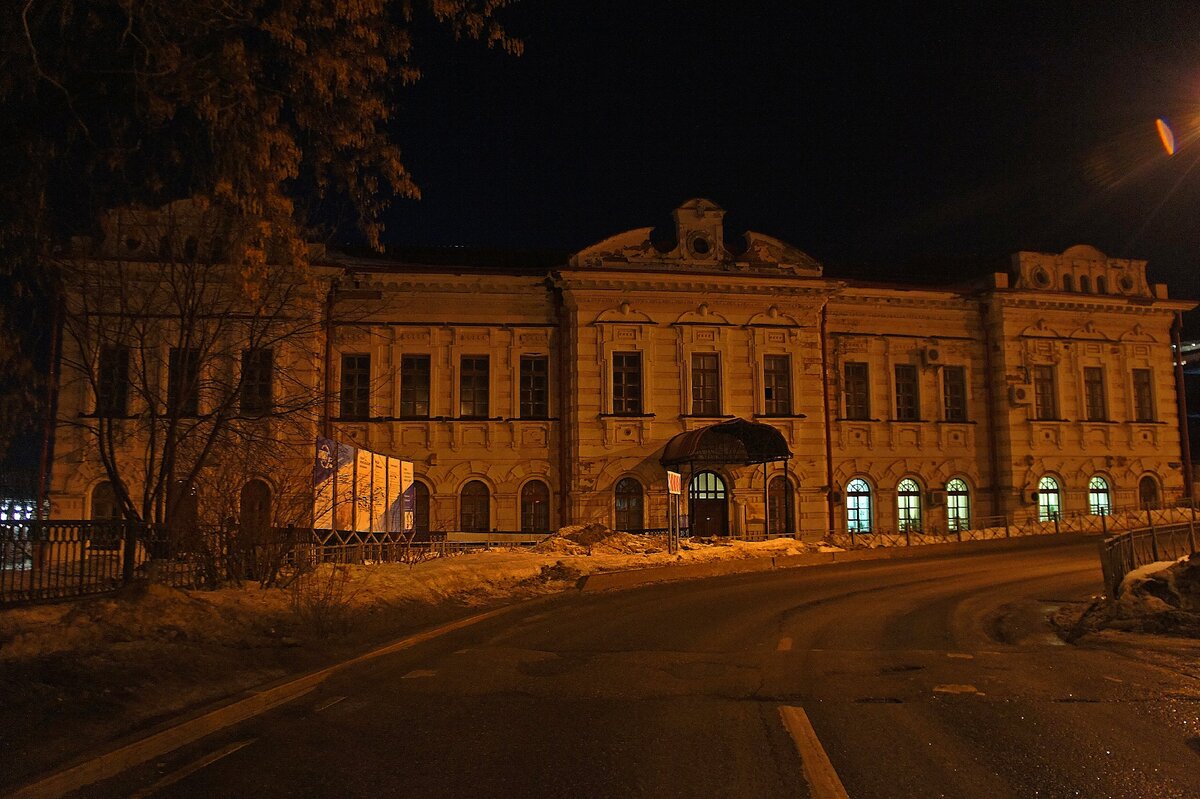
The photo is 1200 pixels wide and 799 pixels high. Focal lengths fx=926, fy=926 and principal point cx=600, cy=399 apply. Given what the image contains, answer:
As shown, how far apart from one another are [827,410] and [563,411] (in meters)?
9.26

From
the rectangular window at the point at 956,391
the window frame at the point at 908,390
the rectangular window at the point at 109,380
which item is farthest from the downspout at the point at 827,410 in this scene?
the rectangular window at the point at 109,380

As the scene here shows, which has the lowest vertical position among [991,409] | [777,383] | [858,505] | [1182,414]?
[858,505]

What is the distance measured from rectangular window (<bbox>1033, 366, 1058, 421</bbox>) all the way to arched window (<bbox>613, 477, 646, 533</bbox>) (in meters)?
15.9

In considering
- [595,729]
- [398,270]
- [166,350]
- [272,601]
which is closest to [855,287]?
[398,270]

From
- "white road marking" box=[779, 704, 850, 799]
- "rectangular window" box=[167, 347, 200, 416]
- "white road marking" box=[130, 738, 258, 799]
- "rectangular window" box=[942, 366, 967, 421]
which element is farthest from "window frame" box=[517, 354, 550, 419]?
"white road marking" box=[130, 738, 258, 799]

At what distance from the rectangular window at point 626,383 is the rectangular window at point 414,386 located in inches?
244

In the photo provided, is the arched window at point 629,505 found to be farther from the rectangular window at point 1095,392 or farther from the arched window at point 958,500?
the rectangular window at point 1095,392

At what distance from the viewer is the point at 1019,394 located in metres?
33.6

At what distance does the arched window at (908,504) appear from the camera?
33000 millimetres

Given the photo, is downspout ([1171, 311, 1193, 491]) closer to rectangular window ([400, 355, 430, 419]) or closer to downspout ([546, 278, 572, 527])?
downspout ([546, 278, 572, 527])

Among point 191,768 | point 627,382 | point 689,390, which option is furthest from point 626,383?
point 191,768

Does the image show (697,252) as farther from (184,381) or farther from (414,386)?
(184,381)

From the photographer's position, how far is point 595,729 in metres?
6.93

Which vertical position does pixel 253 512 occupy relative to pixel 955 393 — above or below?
below
